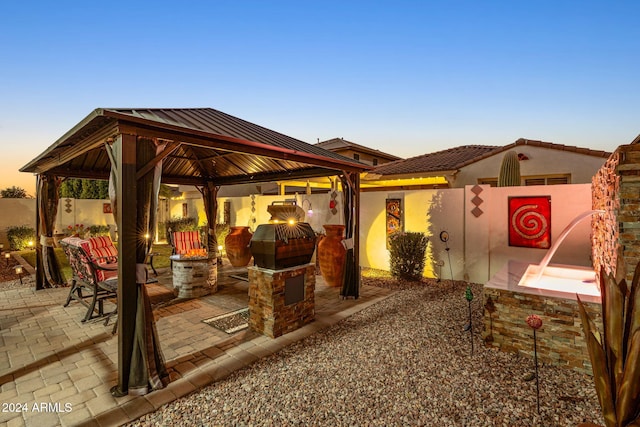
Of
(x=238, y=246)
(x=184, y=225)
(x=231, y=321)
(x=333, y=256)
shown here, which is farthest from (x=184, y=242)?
(x=184, y=225)

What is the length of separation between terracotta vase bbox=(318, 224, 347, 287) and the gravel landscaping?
2492 mm

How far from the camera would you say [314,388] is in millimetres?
2777

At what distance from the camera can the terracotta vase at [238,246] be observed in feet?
28.3

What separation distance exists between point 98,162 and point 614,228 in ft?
28.5

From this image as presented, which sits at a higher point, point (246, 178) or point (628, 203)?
point (246, 178)

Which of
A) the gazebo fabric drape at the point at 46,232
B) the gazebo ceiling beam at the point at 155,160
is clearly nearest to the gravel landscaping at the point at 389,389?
the gazebo ceiling beam at the point at 155,160

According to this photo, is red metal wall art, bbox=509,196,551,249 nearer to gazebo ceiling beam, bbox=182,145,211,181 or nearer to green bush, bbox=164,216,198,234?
gazebo ceiling beam, bbox=182,145,211,181

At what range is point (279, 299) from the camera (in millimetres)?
3973

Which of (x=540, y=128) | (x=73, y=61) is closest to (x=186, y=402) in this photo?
(x=73, y=61)

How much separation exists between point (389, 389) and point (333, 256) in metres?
3.82

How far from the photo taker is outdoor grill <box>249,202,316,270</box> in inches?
156

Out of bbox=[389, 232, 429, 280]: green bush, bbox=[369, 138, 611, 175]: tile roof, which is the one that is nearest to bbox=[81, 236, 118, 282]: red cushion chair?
bbox=[389, 232, 429, 280]: green bush

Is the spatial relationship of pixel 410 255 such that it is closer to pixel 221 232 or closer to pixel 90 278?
pixel 90 278

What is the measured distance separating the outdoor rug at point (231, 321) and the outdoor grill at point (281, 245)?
1.01 m
